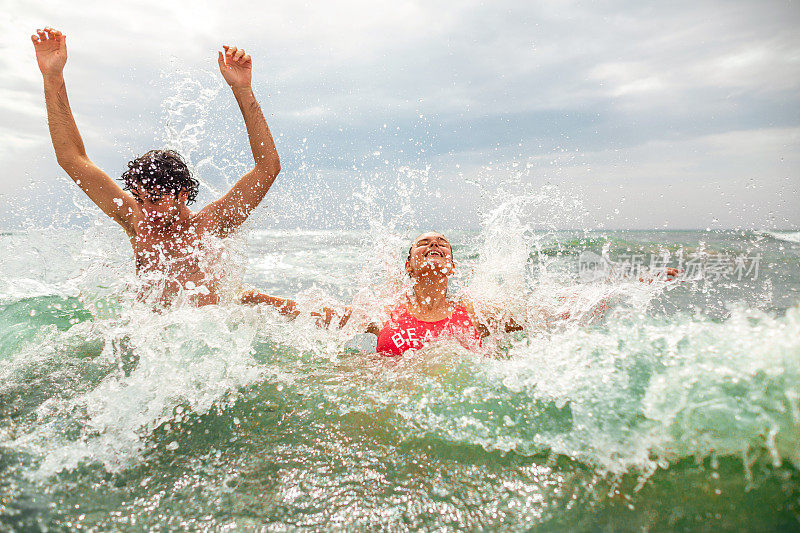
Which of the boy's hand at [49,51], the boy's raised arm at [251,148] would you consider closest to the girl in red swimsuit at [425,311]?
the boy's raised arm at [251,148]

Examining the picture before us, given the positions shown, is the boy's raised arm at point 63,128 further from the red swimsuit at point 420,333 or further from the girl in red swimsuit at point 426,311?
the red swimsuit at point 420,333

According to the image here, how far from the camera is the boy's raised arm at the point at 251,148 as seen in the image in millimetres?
3574

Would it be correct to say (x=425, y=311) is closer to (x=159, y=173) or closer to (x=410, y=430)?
(x=410, y=430)

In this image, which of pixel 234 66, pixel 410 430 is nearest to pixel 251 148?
pixel 234 66

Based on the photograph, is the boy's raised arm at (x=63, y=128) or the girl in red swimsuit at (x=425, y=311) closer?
the boy's raised arm at (x=63, y=128)

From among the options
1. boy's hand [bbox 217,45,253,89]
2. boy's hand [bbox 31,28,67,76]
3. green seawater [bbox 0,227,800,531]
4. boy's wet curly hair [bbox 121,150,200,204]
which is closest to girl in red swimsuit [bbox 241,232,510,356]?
green seawater [bbox 0,227,800,531]

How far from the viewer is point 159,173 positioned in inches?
150

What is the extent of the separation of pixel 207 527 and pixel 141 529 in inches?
10.2

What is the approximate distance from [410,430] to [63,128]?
12.1 feet

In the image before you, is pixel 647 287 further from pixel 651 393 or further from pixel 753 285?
pixel 753 285

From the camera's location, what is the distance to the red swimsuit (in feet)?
12.9

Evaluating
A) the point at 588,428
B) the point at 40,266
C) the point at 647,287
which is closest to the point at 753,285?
the point at 647,287

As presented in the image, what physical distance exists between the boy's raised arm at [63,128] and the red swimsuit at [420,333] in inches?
103

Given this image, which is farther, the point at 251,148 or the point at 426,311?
the point at 426,311
